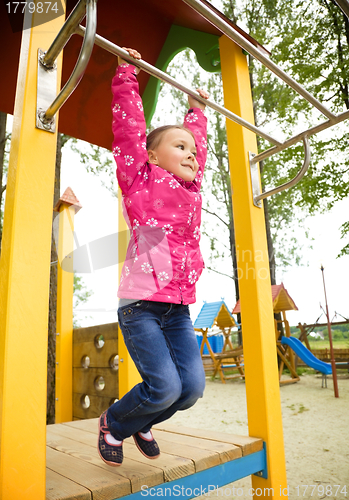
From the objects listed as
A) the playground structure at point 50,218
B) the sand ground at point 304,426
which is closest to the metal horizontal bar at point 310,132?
the playground structure at point 50,218

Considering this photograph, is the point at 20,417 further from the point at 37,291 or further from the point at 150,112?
the point at 150,112

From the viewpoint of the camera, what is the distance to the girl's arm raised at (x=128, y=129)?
1.37 m

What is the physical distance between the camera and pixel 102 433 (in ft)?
4.38

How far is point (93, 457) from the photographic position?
1421 mm

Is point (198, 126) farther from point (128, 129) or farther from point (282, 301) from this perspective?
point (282, 301)

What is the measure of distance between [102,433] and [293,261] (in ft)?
37.5

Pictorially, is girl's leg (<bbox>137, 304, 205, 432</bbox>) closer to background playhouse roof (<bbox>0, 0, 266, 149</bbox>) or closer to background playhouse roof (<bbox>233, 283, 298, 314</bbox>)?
background playhouse roof (<bbox>0, 0, 266, 149</bbox>)

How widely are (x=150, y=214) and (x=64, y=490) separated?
0.87 metres

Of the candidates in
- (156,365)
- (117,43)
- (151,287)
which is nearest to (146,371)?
(156,365)

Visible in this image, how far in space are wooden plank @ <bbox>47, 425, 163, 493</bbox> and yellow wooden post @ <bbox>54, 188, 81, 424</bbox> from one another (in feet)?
2.92

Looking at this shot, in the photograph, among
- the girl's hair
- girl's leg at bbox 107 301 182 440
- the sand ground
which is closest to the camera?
girl's leg at bbox 107 301 182 440

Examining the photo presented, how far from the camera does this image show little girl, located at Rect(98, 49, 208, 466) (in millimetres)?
1256

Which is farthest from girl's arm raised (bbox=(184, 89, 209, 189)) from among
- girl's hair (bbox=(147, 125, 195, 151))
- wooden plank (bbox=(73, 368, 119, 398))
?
wooden plank (bbox=(73, 368, 119, 398))

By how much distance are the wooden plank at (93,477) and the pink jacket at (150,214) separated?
1.83ft
